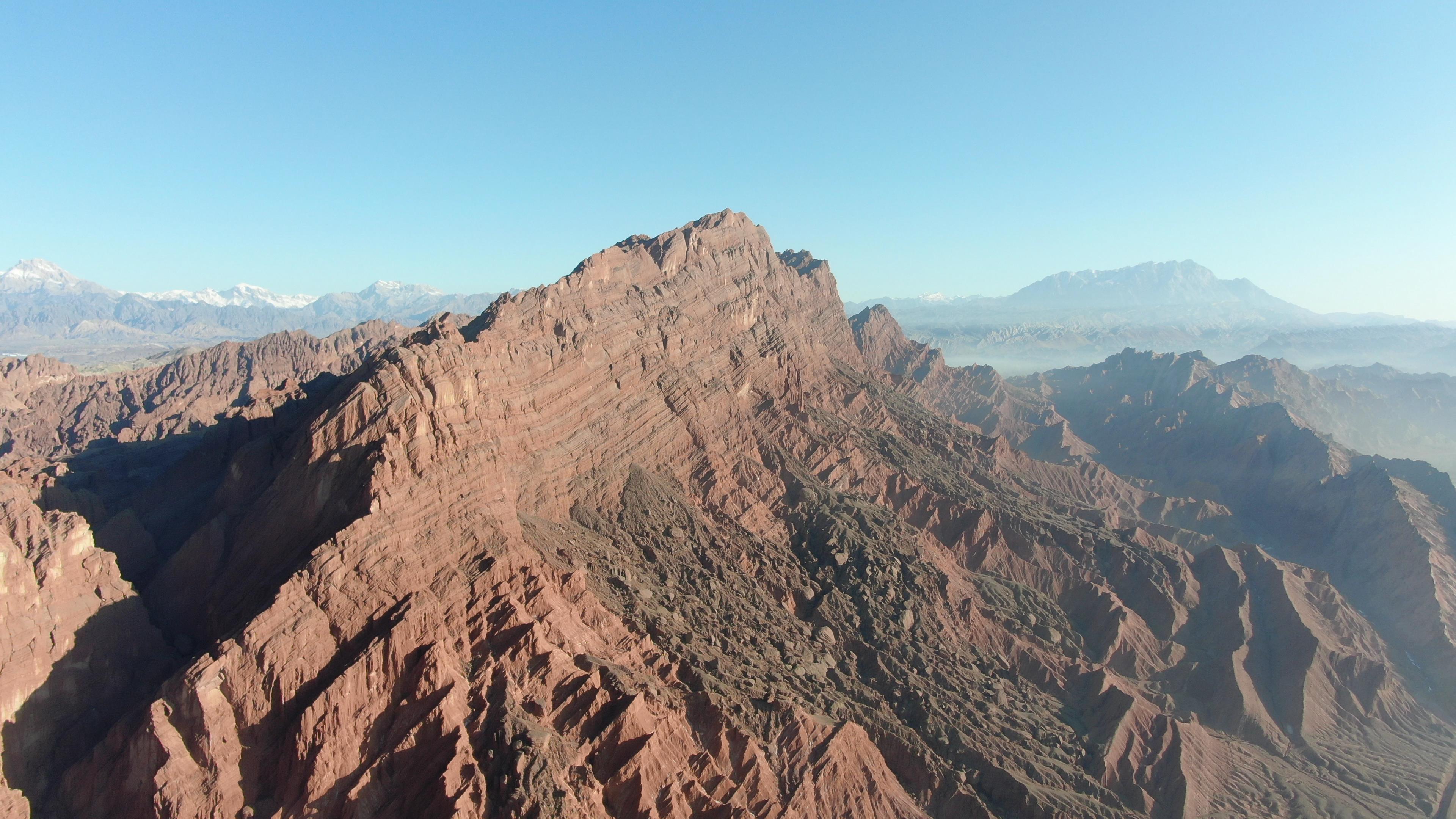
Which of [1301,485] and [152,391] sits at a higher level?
[152,391]

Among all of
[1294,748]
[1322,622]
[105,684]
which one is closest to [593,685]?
[105,684]

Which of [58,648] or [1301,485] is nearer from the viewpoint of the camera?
[58,648]

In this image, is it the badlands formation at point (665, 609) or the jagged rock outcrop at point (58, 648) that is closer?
the badlands formation at point (665, 609)

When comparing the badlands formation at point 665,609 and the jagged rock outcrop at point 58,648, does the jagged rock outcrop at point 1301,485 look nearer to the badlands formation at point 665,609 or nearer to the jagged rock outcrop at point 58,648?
the badlands formation at point 665,609

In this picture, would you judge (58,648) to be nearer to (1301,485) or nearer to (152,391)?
(152,391)

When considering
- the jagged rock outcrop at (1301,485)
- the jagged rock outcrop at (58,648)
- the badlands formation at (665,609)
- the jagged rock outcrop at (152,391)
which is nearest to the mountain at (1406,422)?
the jagged rock outcrop at (1301,485)

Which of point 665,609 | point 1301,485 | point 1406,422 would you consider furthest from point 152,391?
point 1406,422

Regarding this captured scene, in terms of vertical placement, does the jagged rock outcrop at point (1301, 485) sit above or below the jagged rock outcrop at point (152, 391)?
below

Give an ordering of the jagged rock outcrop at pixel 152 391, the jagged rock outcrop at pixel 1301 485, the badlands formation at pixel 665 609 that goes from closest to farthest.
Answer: the badlands formation at pixel 665 609 < the jagged rock outcrop at pixel 1301 485 < the jagged rock outcrop at pixel 152 391
